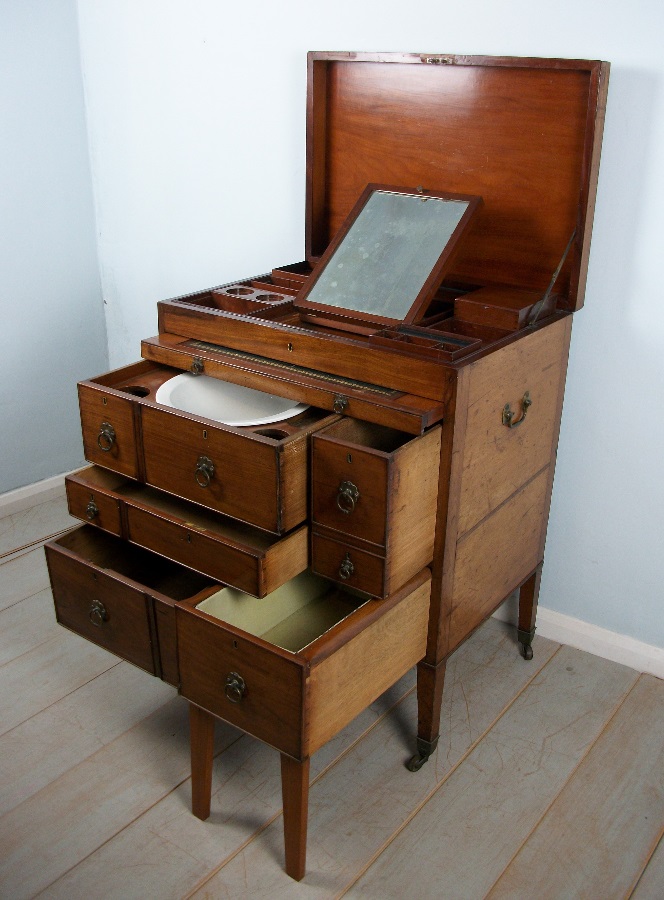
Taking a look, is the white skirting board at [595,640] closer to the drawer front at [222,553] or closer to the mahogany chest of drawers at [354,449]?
the mahogany chest of drawers at [354,449]

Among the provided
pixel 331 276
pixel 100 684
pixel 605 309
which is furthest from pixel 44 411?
pixel 605 309

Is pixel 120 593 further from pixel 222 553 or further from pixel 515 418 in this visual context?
pixel 515 418

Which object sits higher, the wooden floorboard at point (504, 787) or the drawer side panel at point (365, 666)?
the drawer side panel at point (365, 666)

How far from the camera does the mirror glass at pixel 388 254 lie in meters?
1.71

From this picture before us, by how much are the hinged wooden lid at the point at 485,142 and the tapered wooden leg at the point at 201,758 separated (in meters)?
1.00

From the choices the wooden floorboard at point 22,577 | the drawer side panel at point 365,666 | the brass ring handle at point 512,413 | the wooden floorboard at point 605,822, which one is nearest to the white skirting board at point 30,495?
the wooden floorboard at point 22,577

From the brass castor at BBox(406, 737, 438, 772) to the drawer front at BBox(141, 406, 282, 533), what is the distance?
61 centimetres

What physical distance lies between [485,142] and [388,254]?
0.95 feet

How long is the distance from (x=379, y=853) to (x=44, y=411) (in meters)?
1.68

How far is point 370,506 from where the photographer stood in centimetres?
143

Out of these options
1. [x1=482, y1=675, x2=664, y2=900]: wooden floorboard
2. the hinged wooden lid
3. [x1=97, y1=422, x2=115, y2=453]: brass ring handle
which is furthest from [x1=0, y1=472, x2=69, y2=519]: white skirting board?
[x1=482, y1=675, x2=664, y2=900]: wooden floorboard

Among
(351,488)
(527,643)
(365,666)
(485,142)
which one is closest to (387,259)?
(485,142)

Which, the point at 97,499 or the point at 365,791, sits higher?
the point at 97,499

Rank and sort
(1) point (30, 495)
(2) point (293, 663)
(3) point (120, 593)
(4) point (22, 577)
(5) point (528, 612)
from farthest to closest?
(1) point (30, 495) → (4) point (22, 577) → (5) point (528, 612) → (3) point (120, 593) → (2) point (293, 663)
